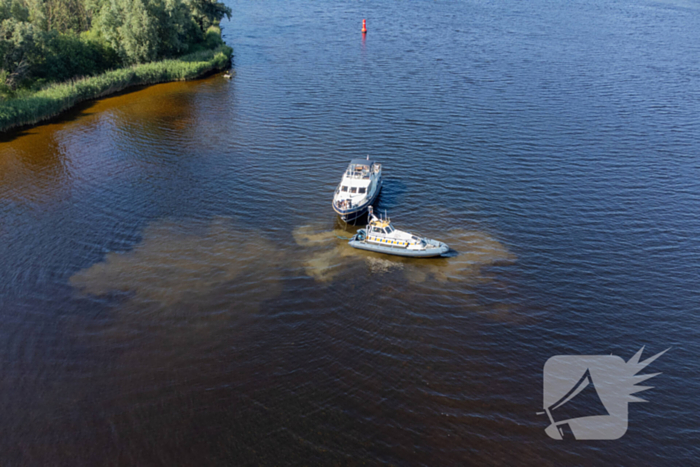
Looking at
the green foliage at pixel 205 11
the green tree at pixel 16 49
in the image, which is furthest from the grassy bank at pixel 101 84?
the green foliage at pixel 205 11

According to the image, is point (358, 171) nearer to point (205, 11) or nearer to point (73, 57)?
point (73, 57)

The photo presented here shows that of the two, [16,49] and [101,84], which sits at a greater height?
[16,49]

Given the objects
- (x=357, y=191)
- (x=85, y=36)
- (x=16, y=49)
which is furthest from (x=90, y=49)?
(x=357, y=191)

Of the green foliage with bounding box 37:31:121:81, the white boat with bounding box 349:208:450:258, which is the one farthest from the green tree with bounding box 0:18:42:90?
the white boat with bounding box 349:208:450:258

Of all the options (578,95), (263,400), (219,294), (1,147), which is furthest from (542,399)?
(1,147)

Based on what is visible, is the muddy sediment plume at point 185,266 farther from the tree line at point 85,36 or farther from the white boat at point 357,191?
the tree line at point 85,36

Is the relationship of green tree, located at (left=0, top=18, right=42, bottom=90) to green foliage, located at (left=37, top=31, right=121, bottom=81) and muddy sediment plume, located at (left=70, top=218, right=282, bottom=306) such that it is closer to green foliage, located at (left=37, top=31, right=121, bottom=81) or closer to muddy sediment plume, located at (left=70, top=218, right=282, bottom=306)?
green foliage, located at (left=37, top=31, right=121, bottom=81)
